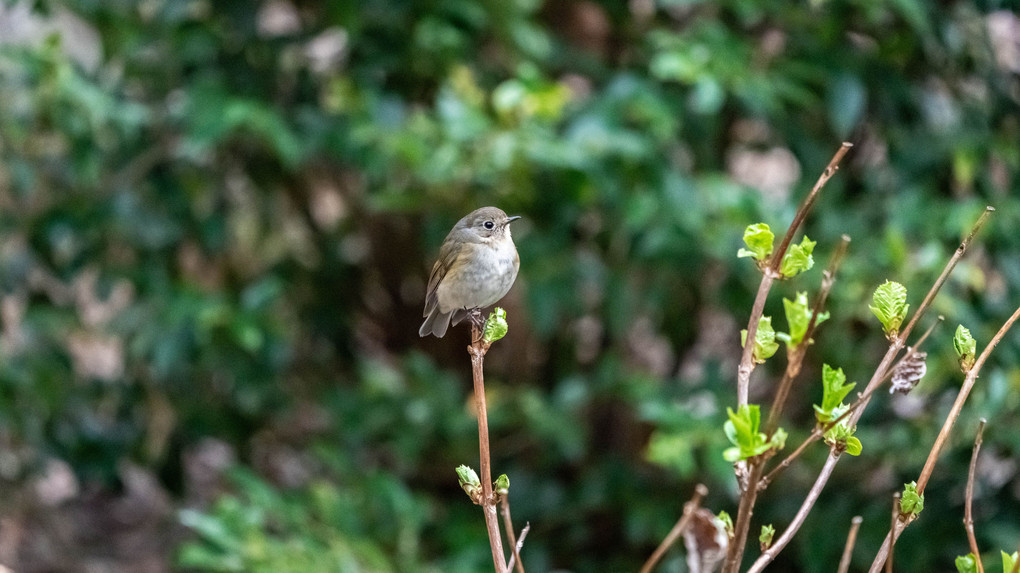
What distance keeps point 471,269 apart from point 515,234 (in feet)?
4.00

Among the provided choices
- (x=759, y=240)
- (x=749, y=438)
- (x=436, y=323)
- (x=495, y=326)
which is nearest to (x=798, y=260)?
(x=759, y=240)

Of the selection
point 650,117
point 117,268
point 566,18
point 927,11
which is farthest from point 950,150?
point 117,268

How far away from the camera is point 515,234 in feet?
8.08

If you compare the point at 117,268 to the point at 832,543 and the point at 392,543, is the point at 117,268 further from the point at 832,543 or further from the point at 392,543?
the point at 832,543

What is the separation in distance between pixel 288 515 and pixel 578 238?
3.21 ft

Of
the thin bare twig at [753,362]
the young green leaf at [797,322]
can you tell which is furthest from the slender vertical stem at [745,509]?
the young green leaf at [797,322]

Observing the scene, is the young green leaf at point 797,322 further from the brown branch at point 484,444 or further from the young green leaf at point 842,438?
the brown branch at point 484,444

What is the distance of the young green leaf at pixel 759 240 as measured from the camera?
897 millimetres

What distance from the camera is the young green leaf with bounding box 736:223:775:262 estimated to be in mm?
897

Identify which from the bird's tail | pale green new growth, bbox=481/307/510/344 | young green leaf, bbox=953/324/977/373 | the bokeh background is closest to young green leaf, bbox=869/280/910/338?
young green leaf, bbox=953/324/977/373

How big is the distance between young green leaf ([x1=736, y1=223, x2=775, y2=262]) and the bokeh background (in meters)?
1.25

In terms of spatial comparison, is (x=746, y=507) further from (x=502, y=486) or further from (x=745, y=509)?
(x=502, y=486)

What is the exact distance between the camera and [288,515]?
235cm

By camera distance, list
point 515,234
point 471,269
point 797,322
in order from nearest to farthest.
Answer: point 797,322 < point 471,269 < point 515,234
